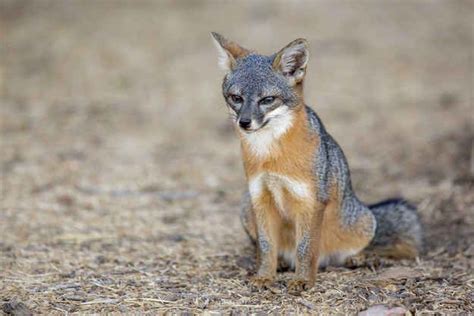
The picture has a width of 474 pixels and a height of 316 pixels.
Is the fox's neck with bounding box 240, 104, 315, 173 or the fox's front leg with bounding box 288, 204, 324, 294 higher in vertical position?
the fox's neck with bounding box 240, 104, 315, 173

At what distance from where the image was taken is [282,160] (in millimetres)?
5938

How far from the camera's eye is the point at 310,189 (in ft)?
19.6

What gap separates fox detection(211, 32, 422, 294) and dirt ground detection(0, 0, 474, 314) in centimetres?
31

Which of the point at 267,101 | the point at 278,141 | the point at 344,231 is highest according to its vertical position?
the point at 267,101

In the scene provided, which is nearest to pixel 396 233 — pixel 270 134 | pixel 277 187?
pixel 277 187

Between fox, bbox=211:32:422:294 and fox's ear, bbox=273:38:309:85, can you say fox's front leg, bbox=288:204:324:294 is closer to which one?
fox, bbox=211:32:422:294

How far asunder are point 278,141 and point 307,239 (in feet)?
2.68

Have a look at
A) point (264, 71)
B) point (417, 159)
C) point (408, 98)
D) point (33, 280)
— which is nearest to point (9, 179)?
point (33, 280)

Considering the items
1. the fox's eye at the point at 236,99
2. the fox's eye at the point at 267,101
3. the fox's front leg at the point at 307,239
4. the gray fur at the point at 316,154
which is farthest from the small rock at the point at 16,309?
the fox's eye at the point at 267,101

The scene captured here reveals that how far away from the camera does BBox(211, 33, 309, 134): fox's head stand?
582cm

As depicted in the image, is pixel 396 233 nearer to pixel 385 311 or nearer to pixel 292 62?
pixel 385 311

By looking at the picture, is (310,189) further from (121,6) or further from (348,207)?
(121,6)

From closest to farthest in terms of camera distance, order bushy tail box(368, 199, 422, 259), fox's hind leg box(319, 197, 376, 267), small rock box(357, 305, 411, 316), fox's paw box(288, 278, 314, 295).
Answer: small rock box(357, 305, 411, 316) < fox's paw box(288, 278, 314, 295) < fox's hind leg box(319, 197, 376, 267) < bushy tail box(368, 199, 422, 259)

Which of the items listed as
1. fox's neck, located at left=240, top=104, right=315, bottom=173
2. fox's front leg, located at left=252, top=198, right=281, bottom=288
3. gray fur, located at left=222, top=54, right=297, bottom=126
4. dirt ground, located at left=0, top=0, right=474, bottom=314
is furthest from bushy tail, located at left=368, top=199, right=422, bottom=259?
gray fur, located at left=222, top=54, right=297, bottom=126
